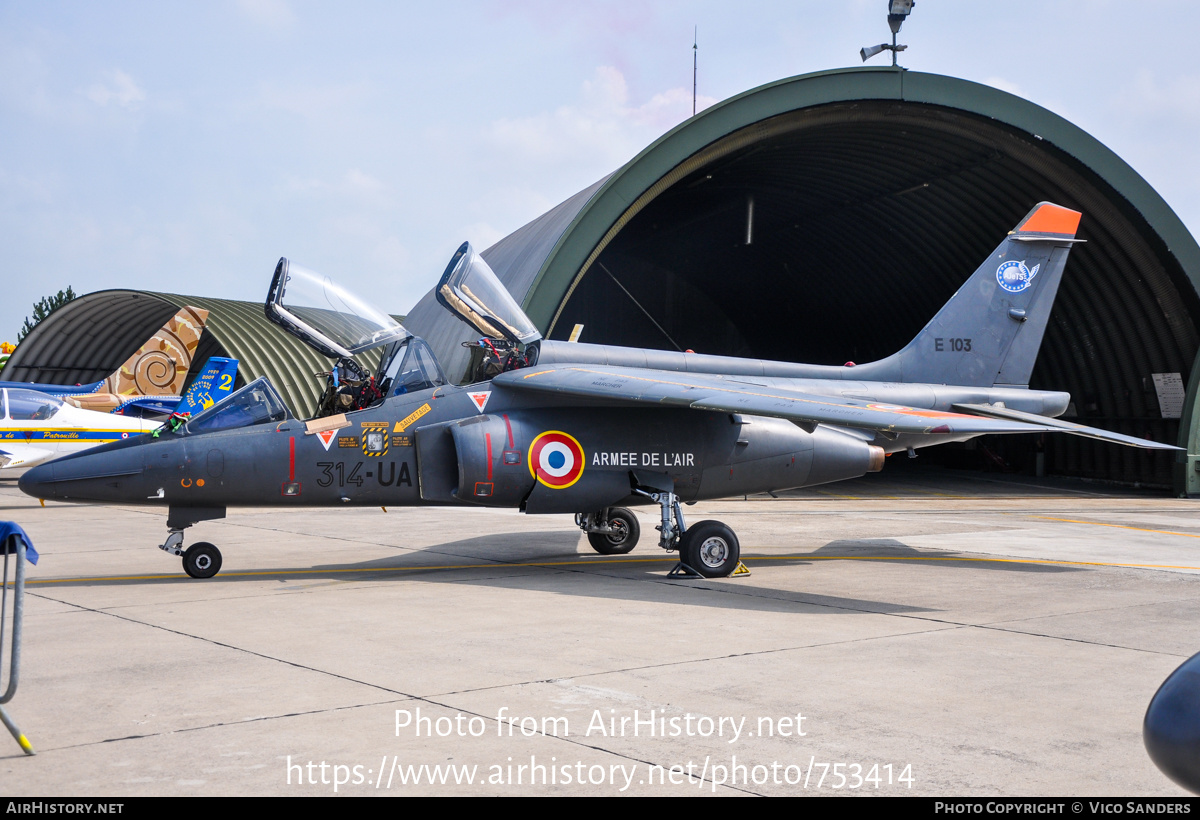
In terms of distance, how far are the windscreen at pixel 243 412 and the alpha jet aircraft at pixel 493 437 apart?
0.05ft

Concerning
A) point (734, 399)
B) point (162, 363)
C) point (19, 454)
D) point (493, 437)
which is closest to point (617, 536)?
point (493, 437)

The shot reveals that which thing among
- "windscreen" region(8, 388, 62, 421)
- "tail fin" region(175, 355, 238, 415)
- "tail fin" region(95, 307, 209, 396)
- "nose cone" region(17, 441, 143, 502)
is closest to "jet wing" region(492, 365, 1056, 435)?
"nose cone" region(17, 441, 143, 502)

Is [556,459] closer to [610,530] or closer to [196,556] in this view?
[610,530]

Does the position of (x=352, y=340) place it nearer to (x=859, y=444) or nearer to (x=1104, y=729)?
(x=859, y=444)

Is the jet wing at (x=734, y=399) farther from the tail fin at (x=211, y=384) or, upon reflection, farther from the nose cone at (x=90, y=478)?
the tail fin at (x=211, y=384)

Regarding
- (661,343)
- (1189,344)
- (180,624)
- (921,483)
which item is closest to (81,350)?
(661,343)

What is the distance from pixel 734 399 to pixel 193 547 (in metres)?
5.62

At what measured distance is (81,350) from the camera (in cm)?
3631

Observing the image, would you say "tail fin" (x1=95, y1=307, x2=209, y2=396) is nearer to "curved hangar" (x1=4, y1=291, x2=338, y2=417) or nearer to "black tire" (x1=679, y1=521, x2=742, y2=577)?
"curved hangar" (x1=4, y1=291, x2=338, y2=417)

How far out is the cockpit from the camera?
1048cm

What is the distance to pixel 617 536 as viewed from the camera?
12.2m

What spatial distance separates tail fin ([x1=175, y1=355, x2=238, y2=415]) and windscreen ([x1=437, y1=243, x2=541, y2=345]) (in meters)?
16.7

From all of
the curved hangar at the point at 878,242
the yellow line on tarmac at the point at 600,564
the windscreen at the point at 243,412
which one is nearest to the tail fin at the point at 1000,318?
the yellow line on tarmac at the point at 600,564

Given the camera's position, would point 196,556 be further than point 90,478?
Yes
